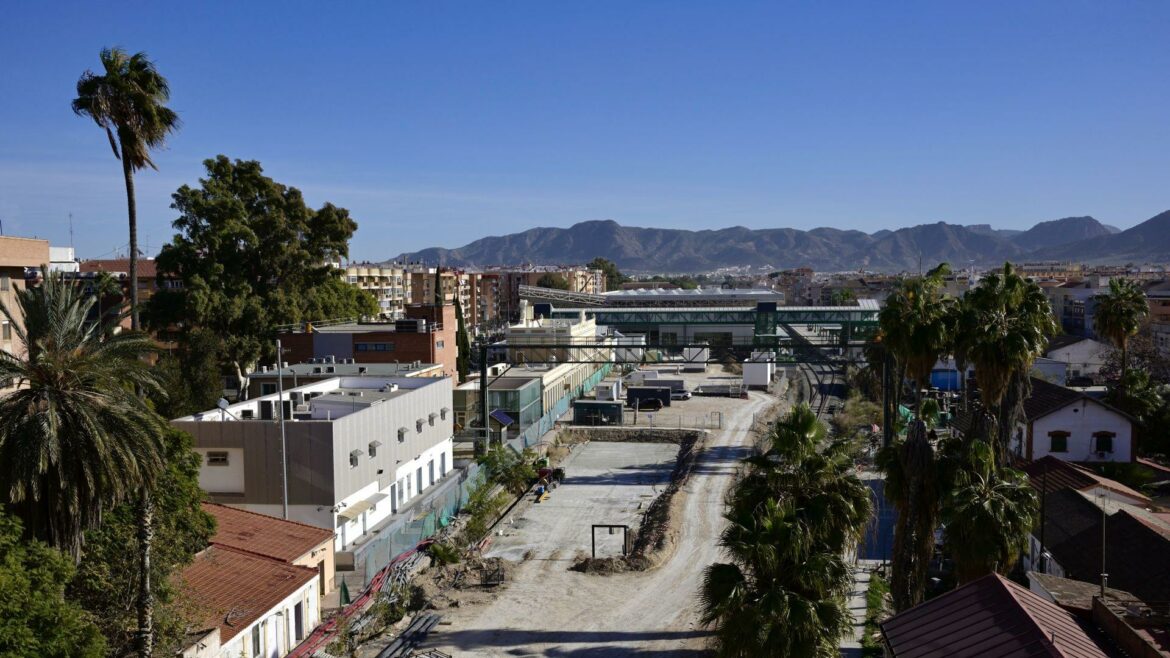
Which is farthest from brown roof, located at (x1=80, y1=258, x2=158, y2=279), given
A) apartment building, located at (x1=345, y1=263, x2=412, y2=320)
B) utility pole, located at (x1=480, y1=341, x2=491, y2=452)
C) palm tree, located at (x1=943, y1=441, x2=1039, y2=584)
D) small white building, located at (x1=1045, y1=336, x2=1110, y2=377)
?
palm tree, located at (x1=943, y1=441, x2=1039, y2=584)

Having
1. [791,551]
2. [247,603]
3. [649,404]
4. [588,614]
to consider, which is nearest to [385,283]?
[649,404]

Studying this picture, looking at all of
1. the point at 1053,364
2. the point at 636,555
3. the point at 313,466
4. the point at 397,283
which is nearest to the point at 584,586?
the point at 636,555

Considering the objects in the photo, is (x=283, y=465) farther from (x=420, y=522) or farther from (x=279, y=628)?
(x=279, y=628)

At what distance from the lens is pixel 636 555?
2716 centimetres

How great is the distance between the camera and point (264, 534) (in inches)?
864

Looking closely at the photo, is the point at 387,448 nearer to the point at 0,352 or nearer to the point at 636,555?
the point at 636,555

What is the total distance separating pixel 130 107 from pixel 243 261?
18.0 meters

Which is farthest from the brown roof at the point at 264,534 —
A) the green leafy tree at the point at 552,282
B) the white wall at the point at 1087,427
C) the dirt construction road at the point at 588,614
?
the green leafy tree at the point at 552,282

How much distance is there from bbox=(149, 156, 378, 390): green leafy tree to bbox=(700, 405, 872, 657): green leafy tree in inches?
1257

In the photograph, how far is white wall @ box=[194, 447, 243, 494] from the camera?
25906mm

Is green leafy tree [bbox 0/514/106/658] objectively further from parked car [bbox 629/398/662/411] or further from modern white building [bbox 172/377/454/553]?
parked car [bbox 629/398/662/411]

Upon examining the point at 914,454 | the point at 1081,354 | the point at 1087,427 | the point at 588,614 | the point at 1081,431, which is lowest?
the point at 588,614

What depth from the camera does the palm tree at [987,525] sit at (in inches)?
640

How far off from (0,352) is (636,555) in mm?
18284
